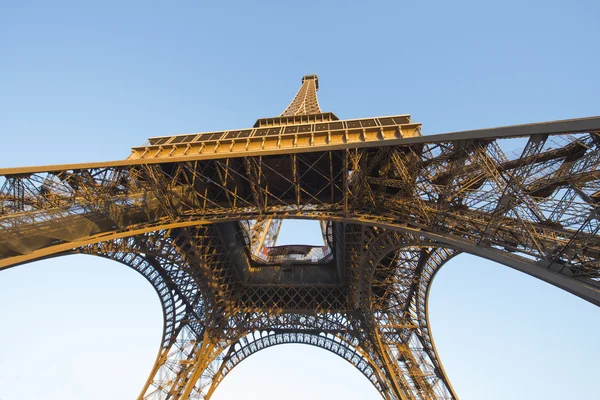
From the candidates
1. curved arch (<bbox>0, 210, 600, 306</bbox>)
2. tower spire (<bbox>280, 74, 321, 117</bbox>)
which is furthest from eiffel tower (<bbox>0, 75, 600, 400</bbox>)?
tower spire (<bbox>280, 74, 321, 117</bbox>)

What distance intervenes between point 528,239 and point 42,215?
51.9ft

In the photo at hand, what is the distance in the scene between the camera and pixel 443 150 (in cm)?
1134

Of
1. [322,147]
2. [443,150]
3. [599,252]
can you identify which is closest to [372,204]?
[322,147]

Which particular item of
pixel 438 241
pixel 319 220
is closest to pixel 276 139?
pixel 319 220

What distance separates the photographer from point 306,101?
46312 millimetres

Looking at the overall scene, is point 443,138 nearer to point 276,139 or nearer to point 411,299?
point 276,139

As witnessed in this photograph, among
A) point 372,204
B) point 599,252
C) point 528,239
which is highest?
point 372,204

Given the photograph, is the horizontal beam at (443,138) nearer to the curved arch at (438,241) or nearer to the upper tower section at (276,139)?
the upper tower section at (276,139)

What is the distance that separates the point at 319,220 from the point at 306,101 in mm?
33365

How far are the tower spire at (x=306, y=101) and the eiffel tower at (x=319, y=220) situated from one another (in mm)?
9103

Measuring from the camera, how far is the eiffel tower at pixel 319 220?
8312 millimetres

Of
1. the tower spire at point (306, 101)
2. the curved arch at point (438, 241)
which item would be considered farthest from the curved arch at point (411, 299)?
the tower spire at point (306, 101)

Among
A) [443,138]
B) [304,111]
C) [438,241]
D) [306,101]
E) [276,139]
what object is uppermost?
[306,101]

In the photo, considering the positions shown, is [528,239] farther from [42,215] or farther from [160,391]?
[160,391]
